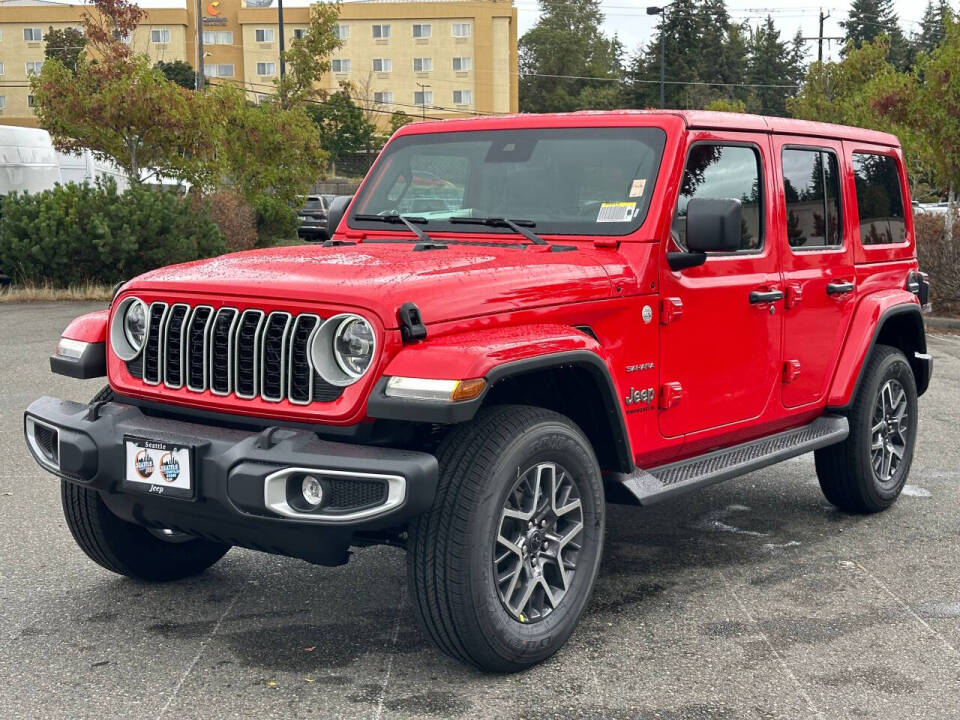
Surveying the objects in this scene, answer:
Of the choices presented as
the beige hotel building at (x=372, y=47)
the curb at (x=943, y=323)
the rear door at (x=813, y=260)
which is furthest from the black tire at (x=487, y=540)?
the beige hotel building at (x=372, y=47)

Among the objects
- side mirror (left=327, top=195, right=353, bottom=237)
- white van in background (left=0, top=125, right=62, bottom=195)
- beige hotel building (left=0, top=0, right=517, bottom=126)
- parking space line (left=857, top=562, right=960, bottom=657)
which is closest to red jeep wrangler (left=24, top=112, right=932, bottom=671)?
side mirror (left=327, top=195, right=353, bottom=237)

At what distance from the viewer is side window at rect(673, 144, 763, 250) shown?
5.04m

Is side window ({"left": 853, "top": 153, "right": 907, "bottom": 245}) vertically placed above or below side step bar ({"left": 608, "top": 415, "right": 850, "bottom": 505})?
above

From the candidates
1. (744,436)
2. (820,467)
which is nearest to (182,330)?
(744,436)

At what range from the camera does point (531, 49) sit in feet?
323

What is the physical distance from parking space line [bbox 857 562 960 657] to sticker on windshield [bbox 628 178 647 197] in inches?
76.8

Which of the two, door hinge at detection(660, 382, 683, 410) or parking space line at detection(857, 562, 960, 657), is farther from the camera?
door hinge at detection(660, 382, 683, 410)

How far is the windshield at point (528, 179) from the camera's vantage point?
499cm

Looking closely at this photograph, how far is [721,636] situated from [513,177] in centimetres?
212

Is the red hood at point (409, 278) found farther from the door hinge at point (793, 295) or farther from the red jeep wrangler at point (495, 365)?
the door hinge at point (793, 295)

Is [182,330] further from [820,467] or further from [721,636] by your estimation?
[820,467]

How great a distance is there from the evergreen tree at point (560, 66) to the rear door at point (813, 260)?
273 feet

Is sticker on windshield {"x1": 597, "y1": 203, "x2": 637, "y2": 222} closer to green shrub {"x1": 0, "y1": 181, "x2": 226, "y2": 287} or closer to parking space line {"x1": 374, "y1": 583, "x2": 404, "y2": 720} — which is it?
parking space line {"x1": 374, "y1": 583, "x2": 404, "y2": 720}

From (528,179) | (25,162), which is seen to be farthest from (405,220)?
(25,162)
